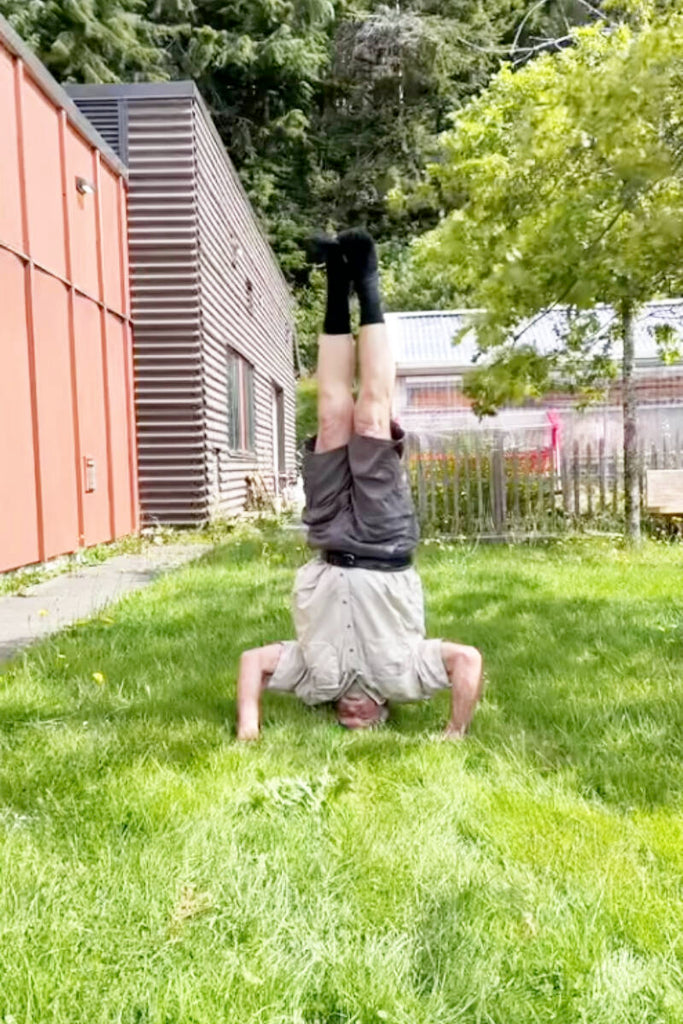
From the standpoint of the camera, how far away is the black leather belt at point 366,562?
11.8ft

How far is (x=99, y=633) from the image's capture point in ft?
18.3

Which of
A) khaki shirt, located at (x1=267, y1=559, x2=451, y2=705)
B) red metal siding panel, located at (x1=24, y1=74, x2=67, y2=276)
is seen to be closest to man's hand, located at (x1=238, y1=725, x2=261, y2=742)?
khaki shirt, located at (x1=267, y1=559, x2=451, y2=705)

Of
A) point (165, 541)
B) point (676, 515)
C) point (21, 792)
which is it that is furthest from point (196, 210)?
point (21, 792)

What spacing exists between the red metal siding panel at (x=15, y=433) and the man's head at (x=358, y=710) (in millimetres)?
5047

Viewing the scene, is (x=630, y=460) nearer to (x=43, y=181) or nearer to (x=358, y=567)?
(x=43, y=181)

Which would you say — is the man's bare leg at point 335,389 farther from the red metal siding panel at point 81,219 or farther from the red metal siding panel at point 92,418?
the red metal siding panel at point 81,219

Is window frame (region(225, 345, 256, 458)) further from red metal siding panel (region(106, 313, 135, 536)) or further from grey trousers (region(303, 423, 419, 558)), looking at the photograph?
grey trousers (region(303, 423, 419, 558))

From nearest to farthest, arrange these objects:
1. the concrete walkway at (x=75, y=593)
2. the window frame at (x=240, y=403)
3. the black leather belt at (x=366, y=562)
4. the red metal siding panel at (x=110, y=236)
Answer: the black leather belt at (x=366, y=562) < the concrete walkway at (x=75, y=593) < the red metal siding panel at (x=110, y=236) < the window frame at (x=240, y=403)

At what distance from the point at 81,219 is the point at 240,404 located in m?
6.63

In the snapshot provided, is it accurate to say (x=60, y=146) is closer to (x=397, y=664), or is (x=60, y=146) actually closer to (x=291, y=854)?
(x=397, y=664)

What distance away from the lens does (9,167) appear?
8398 mm

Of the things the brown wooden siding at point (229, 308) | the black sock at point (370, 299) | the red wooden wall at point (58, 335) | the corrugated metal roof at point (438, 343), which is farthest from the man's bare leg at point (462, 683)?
the corrugated metal roof at point (438, 343)

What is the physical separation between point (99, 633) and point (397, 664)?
2631 millimetres

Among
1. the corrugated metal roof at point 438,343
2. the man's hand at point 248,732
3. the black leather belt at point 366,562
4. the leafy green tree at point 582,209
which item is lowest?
the man's hand at point 248,732
